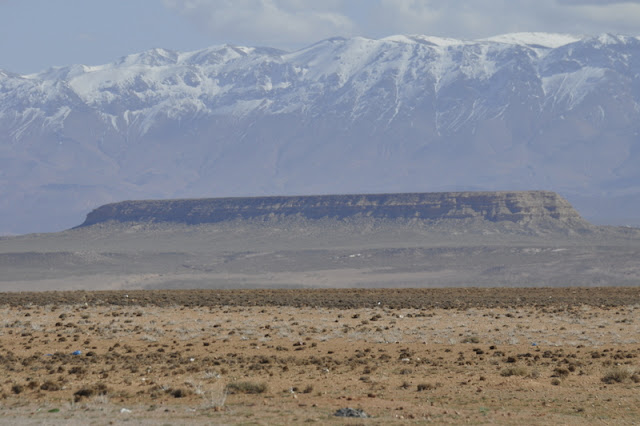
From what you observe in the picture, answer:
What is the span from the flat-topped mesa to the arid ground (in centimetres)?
9890

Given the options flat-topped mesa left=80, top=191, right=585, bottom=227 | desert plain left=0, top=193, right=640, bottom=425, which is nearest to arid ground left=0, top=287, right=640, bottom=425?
desert plain left=0, top=193, right=640, bottom=425

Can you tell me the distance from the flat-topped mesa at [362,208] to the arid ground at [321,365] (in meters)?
98.9

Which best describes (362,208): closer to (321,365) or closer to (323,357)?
(323,357)

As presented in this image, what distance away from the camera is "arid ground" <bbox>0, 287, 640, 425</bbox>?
21406mm

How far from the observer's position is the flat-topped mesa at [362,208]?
145 metres

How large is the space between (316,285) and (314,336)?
206 feet

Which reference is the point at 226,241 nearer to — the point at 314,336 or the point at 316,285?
the point at 316,285

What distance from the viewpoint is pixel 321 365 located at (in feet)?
90.2

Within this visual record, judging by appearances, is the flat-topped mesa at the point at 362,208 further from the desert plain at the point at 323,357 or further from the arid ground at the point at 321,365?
the arid ground at the point at 321,365

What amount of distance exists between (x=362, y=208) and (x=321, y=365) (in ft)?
401

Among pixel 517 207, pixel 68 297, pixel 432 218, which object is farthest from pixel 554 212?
pixel 68 297

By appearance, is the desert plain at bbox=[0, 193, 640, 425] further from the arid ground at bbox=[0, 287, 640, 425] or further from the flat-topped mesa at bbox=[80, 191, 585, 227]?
the flat-topped mesa at bbox=[80, 191, 585, 227]

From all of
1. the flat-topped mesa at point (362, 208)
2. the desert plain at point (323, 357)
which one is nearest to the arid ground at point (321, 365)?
the desert plain at point (323, 357)

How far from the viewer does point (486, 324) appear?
38.4m
